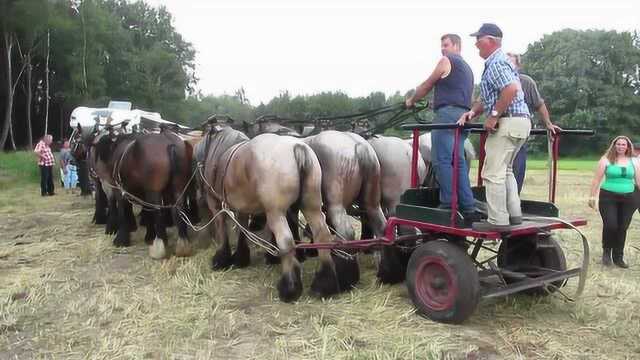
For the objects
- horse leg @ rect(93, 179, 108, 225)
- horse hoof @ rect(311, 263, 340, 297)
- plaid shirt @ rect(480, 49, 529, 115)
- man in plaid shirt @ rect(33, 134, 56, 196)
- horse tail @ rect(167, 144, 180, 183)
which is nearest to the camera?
plaid shirt @ rect(480, 49, 529, 115)

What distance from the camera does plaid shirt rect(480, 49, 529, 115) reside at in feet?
12.8

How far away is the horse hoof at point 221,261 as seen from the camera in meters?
5.96

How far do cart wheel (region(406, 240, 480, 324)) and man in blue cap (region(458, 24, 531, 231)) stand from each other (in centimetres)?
32

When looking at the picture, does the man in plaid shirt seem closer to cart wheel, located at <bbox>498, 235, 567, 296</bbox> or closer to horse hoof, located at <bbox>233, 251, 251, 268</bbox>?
horse hoof, located at <bbox>233, 251, 251, 268</bbox>

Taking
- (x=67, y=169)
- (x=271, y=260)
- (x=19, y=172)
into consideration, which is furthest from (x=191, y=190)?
(x=19, y=172)

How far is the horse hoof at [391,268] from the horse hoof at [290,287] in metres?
0.91

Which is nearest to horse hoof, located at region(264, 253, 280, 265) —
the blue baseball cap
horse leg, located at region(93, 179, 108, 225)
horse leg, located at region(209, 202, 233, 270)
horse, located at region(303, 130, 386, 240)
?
horse leg, located at region(209, 202, 233, 270)

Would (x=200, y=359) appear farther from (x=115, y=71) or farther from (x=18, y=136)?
(x=115, y=71)

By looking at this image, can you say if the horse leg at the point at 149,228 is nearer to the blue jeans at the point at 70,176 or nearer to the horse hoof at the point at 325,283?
the horse hoof at the point at 325,283

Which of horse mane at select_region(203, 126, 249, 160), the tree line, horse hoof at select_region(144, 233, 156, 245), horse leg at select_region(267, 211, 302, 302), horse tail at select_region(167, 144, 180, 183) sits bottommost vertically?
horse hoof at select_region(144, 233, 156, 245)

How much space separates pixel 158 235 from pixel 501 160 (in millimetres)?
4521

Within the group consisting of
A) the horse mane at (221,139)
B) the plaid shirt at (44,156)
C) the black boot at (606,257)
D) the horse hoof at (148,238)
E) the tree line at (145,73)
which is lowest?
the horse hoof at (148,238)

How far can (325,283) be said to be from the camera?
4.89 metres

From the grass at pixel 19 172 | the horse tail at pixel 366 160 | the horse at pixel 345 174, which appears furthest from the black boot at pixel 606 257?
the grass at pixel 19 172
